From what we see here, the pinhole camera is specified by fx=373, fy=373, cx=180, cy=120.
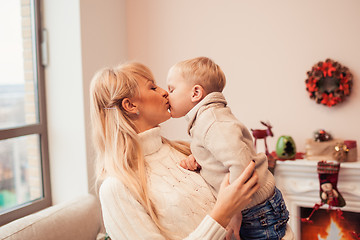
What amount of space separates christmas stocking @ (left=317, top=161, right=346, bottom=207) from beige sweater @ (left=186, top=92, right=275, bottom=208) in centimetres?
95

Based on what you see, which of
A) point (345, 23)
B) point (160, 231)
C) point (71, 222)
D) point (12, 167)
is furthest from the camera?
point (12, 167)

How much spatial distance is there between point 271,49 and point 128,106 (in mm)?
1473

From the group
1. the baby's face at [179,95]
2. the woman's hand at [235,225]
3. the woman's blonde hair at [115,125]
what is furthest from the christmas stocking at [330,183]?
the woman's blonde hair at [115,125]

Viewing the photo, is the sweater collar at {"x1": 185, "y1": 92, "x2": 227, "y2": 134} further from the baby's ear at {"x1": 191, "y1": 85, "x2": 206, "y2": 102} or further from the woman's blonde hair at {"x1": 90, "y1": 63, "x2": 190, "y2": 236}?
the woman's blonde hair at {"x1": 90, "y1": 63, "x2": 190, "y2": 236}

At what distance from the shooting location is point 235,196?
3.95 ft

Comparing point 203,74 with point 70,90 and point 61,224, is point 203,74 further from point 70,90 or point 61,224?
point 70,90

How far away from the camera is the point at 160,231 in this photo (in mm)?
1270

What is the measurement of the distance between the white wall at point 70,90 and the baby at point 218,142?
1095 mm

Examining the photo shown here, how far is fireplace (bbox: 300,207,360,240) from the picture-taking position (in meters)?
2.38

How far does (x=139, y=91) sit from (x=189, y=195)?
43cm

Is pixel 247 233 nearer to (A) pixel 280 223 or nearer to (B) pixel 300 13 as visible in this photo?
(A) pixel 280 223

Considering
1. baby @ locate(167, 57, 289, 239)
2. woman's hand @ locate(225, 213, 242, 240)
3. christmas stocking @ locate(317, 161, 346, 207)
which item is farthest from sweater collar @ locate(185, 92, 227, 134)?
christmas stocking @ locate(317, 161, 346, 207)

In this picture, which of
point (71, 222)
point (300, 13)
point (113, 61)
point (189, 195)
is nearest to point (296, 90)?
point (300, 13)

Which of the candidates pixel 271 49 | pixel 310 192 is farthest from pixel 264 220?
pixel 271 49
